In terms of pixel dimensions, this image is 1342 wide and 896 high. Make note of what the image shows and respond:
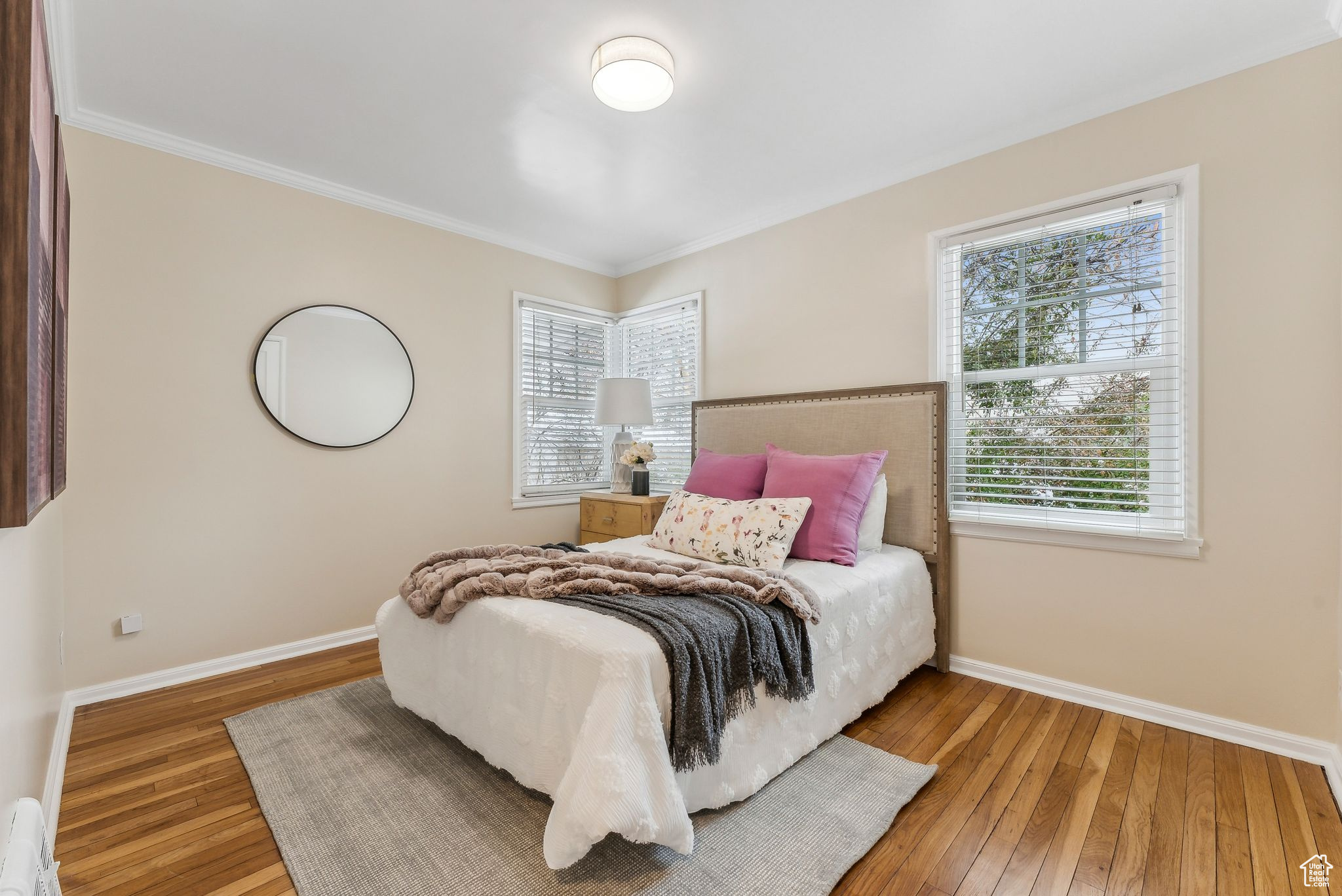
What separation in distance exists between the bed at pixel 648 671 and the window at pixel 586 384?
1.24 metres

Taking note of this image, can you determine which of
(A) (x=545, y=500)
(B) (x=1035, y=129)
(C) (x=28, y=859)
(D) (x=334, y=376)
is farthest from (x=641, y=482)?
(C) (x=28, y=859)

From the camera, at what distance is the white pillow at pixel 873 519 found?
2816mm

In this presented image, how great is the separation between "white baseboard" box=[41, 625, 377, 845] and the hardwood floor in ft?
0.18

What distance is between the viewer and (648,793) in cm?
147

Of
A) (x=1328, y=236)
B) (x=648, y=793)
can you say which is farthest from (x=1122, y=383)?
(x=648, y=793)

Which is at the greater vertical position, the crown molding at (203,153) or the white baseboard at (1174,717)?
the crown molding at (203,153)

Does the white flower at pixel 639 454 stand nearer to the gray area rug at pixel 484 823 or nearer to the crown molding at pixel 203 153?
the crown molding at pixel 203 153

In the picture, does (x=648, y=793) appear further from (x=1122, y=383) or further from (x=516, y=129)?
(x=516, y=129)

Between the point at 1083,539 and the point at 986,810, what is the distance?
1.26 m

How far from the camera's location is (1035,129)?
Answer: 2.66 metres

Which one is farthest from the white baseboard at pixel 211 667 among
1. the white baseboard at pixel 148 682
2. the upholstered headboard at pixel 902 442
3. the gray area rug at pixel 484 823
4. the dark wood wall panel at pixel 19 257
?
the upholstered headboard at pixel 902 442

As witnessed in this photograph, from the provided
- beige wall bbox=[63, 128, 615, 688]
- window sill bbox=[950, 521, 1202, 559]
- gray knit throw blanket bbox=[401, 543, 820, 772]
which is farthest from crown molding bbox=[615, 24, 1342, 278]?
gray knit throw blanket bbox=[401, 543, 820, 772]

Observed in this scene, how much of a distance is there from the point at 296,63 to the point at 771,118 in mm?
1819

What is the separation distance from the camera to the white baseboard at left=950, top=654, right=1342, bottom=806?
6.72ft
